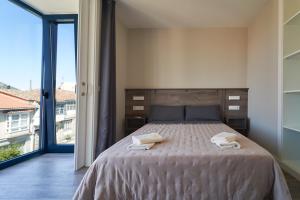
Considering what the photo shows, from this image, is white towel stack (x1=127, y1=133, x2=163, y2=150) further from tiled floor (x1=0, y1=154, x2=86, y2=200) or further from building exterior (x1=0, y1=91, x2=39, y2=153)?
building exterior (x1=0, y1=91, x2=39, y2=153)

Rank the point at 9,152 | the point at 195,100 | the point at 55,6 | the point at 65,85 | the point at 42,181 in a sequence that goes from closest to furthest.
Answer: the point at 42,181, the point at 9,152, the point at 55,6, the point at 65,85, the point at 195,100

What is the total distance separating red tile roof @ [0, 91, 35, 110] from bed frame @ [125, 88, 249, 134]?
162 cm

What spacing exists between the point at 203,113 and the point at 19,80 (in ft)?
9.46

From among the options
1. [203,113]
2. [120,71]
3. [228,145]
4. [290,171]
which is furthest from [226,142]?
[120,71]

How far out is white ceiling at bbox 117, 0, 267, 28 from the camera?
3.27 meters

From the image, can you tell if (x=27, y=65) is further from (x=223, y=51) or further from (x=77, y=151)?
(x=223, y=51)

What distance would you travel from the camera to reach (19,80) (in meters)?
3.38

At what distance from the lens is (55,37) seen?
3871mm

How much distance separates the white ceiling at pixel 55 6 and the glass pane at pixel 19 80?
0.61ft

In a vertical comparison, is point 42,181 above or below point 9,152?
below

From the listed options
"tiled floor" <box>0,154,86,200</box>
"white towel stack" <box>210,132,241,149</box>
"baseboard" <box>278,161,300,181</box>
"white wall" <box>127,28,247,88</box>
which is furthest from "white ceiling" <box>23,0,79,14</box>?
"baseboard" <box>278,161,300,181</box>

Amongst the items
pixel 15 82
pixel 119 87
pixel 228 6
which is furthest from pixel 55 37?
pixel 228 6

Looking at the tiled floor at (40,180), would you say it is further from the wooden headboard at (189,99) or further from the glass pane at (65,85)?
the wooden headboard at (189,99)

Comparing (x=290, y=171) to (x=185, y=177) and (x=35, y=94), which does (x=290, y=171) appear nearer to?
(x=185, y=177)
